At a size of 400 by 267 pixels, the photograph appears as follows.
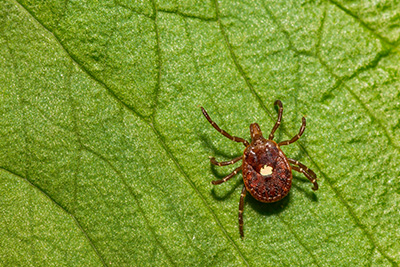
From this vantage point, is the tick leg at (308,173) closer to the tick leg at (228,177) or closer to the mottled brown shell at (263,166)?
the mottled brown shell at (263,166)

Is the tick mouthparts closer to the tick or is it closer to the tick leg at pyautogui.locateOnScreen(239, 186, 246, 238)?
the tick

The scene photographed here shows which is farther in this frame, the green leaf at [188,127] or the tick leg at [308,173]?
the tick leg at [308,173]

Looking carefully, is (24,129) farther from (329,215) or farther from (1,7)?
(329,215)

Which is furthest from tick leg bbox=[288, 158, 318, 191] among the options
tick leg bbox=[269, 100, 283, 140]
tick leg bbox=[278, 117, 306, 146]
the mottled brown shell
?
tick leg bbox=[269, 100, 283, 140]

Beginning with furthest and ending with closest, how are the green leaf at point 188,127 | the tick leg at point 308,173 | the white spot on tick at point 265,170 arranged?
the white spot on tick at point 265,170 → the tick leg at point 308,173 → the green leaf at point 188,127

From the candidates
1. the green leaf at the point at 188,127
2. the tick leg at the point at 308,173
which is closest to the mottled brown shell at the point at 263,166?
the tick leg at the point at 308,173

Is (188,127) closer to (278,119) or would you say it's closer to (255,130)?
(255,130)
